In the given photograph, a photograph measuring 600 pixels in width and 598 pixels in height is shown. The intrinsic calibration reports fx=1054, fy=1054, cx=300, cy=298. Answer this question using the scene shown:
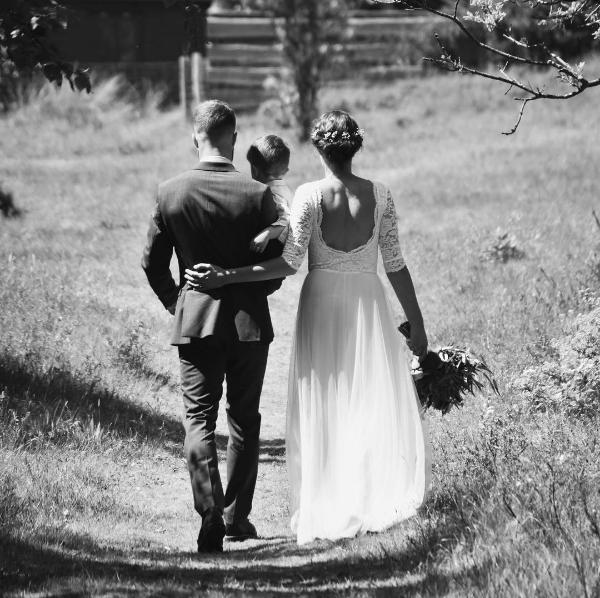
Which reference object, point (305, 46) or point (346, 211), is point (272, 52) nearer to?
point (305, 46)

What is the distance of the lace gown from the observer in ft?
17.1

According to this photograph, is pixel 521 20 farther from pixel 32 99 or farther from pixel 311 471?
pixel 311 471

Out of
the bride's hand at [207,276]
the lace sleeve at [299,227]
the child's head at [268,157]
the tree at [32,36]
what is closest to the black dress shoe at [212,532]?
the bride's hand at [207,276]

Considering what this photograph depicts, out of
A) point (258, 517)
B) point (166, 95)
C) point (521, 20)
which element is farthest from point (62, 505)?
point (166, 95)

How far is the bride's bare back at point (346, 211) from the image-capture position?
5.19m

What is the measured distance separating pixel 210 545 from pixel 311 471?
61 centimetres

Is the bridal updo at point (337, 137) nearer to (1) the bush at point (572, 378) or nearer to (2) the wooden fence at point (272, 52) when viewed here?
(1) the bush at point (572, 378)

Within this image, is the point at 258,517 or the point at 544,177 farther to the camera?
the point at 544,177

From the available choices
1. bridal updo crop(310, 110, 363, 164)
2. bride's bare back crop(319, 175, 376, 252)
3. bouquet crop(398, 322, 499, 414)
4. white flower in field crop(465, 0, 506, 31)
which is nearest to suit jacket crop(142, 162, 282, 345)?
bride's bare back crop(319, 175, 376, 252)

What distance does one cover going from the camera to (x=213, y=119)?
16.8 feet

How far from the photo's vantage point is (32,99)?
23594 mm

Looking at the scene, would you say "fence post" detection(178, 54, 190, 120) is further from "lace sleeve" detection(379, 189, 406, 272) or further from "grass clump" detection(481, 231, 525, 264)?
"lace sleeve" detection(379, 189, 406, 272)

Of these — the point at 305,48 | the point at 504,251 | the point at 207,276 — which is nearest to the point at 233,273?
the point at 207,276

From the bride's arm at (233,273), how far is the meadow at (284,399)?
1319mm
